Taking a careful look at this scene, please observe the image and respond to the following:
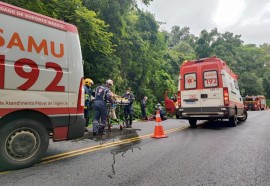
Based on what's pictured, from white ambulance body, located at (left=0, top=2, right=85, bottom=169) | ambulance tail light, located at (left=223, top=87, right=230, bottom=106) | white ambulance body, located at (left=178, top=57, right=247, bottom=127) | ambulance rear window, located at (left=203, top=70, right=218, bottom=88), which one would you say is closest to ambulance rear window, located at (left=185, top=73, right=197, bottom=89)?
white ambulance body, located at (left=178, top=57, right=247, bottom=127)

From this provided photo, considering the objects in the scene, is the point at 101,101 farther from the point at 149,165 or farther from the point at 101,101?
the point at 149,165

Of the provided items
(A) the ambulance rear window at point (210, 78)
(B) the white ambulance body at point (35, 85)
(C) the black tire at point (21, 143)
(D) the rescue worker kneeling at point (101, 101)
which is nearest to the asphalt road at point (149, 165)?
(C) the black tire at point (21, 143)

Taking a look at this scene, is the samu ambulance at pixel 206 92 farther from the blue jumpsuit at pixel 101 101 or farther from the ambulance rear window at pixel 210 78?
the blue jumpsuit at pixel 101 101

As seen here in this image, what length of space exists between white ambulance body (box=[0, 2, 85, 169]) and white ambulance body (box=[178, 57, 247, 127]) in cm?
629

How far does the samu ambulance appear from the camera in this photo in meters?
9.80

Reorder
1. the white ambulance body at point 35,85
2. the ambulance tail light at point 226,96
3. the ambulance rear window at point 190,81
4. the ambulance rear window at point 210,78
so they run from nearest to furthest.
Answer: the white ambulance body at point 35,85
the ambulance tail light at point 226,96
the ambulance rear window at point 210,78
the ambulance rear window at point 190,81

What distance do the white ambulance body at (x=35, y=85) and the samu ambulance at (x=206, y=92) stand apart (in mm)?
6286

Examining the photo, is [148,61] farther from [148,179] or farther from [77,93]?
[148,179]

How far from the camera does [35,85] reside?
4.38m

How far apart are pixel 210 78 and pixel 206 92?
60 centimetres

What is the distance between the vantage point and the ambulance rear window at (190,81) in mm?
10492

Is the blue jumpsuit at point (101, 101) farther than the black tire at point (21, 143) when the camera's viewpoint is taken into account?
Yes

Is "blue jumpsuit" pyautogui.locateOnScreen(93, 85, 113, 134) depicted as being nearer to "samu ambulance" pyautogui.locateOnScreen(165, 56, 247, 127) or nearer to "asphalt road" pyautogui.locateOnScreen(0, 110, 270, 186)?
"asphalt road" pyautogui.locateOnScreen(0, 110, 270, 186)

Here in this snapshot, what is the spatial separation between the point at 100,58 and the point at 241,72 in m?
46.3
